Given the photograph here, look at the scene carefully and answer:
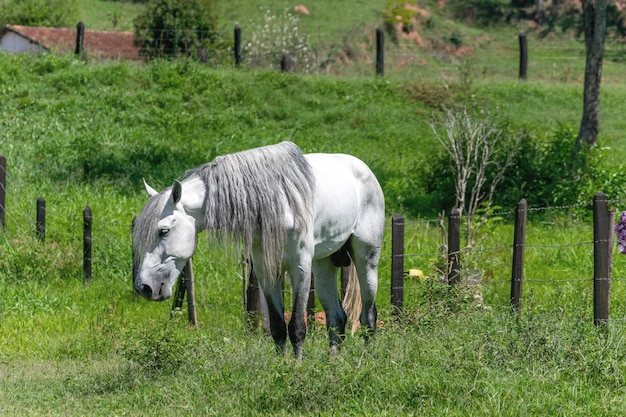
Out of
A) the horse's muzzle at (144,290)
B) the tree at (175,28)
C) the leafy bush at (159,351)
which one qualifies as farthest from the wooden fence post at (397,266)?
the tree at (175,28)

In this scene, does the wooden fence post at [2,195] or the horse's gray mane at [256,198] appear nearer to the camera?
the horse's gray mane at [256,198]

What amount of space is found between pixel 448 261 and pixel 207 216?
12.9 ft

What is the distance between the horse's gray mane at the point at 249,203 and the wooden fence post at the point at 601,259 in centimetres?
326

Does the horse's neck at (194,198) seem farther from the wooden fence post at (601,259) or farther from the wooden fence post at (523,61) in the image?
the wooden fence post at (523,61)

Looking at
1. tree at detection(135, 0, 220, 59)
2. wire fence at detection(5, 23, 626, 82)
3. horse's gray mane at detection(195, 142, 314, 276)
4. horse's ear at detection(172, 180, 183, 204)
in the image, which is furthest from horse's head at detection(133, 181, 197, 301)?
tree at detection(135, 0, 220, 59)

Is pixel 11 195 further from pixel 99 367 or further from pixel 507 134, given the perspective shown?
pixel 507 134

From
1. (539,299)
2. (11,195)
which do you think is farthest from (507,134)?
(11,195)

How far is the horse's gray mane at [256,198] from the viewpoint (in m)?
7.23

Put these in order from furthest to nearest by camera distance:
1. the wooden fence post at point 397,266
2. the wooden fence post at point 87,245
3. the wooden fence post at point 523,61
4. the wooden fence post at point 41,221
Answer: the wooden fence post at point 523,61 → the wooden fence post at point 41,221 → the wooden fence post at point 87,245 → the wooden fence post at point 397,266

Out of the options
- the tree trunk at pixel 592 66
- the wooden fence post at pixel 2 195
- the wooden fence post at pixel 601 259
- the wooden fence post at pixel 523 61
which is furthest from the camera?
the wooden fence post at pixel 523 61

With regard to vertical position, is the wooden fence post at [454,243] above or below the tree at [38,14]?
below

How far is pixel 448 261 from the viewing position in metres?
10.4

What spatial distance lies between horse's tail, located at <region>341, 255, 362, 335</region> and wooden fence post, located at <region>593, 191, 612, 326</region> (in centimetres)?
227

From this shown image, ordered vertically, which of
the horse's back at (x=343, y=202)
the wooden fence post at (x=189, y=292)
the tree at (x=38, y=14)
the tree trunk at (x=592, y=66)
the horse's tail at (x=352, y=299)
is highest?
the tree at (x=38, y=14)
